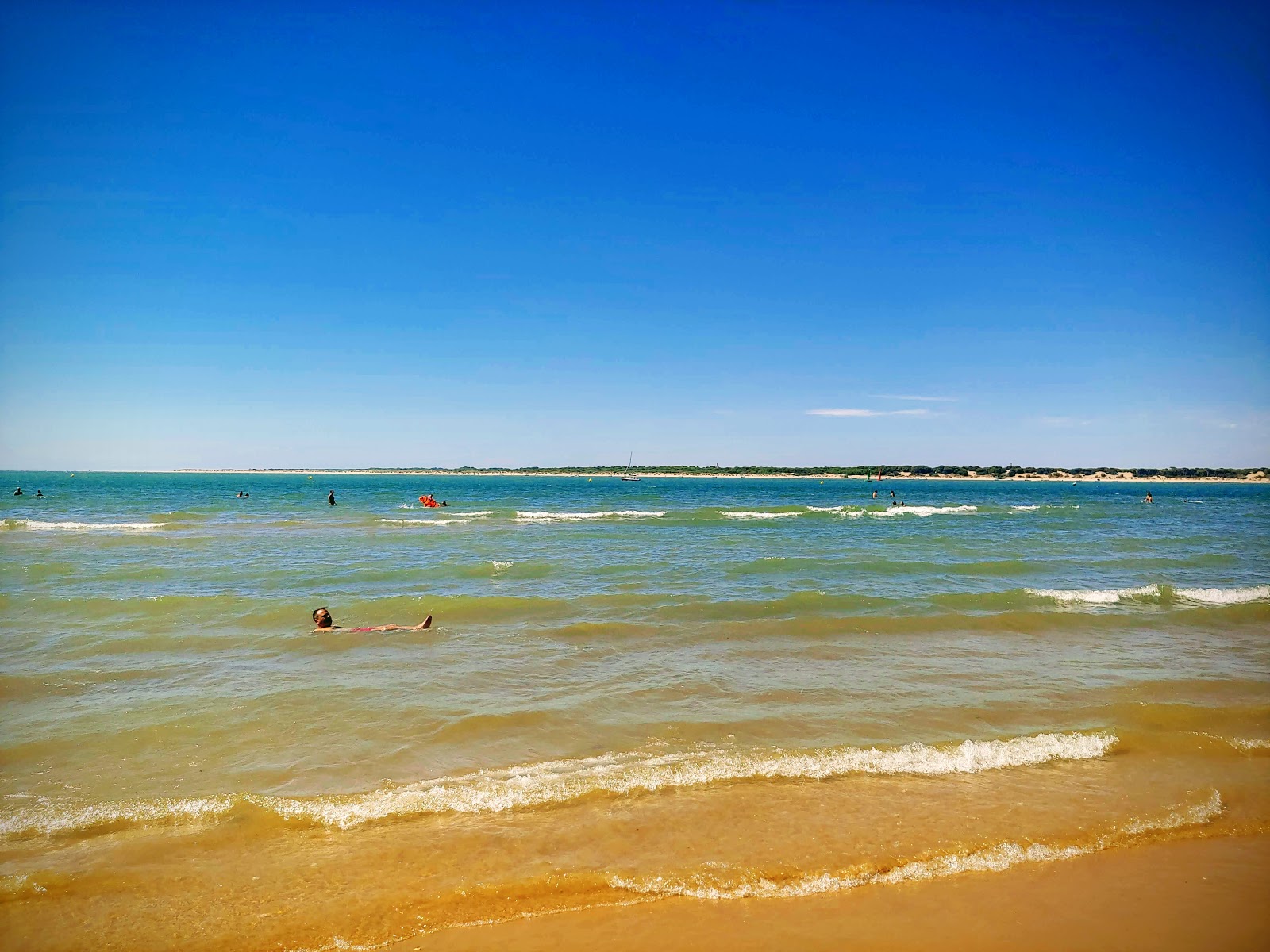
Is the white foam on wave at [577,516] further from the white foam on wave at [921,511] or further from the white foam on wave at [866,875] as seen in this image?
the white foam on wave at [866,875]

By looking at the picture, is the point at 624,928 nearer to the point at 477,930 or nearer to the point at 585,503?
the point at 477,930

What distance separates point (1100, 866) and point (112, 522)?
4926cm

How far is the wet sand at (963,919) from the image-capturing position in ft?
14.7

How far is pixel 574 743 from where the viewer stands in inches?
308

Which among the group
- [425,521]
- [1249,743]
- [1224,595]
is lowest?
[1249,743]

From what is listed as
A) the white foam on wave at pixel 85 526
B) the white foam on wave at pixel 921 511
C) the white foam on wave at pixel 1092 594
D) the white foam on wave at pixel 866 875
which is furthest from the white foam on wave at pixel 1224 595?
the white foam on wave at pixel 85 526

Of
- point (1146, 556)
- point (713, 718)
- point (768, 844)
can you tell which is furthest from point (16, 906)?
point (1146, 556)

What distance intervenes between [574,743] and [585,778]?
3.31ft

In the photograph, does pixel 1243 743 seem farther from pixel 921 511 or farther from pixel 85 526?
pixel 921 511

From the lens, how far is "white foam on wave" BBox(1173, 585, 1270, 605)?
1675 cm

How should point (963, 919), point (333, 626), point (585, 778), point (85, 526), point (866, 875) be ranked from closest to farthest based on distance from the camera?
point (963, 919)
point (866, 875)
point (585, 778)
point (333, 626)
point (85, 526)

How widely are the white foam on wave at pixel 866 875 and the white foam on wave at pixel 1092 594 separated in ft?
40.4

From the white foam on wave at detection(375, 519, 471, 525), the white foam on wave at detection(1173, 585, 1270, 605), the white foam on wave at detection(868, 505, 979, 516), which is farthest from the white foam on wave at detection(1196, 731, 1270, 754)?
the white foam on wave at detection(868, 505, 979, 516)

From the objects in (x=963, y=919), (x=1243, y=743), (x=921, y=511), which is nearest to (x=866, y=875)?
(x=963, y=919)
